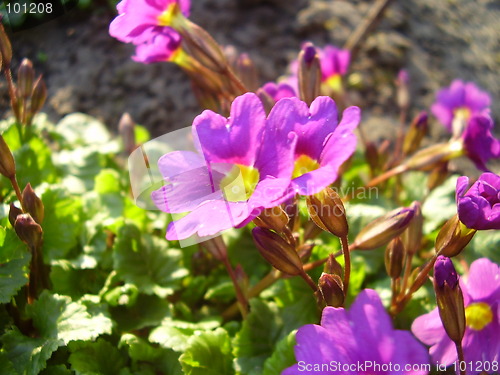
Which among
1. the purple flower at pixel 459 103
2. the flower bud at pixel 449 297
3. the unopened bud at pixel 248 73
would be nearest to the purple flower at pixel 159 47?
the unopened bud at pixel 248 73

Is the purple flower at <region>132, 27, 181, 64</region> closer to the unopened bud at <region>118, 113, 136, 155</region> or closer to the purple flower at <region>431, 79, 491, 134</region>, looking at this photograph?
the unopened bud at <region>118, 113, 136, 155</region>

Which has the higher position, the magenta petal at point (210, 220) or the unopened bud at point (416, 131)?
the magenta petal at point (210, 220)

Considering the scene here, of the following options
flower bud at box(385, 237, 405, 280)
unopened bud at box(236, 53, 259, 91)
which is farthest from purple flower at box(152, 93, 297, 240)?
unopened bud at box(236, 53, 259, 91)

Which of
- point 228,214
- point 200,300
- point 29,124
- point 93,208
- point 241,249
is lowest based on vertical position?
point 200,300

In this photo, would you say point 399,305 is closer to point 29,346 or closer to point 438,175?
point 438,175

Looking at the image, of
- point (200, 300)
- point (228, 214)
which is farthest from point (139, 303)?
point (228, 214)

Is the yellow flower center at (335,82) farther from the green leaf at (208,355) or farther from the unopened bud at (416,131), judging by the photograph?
the green leaf at (208,355)

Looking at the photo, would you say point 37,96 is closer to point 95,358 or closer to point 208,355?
point 95,358
